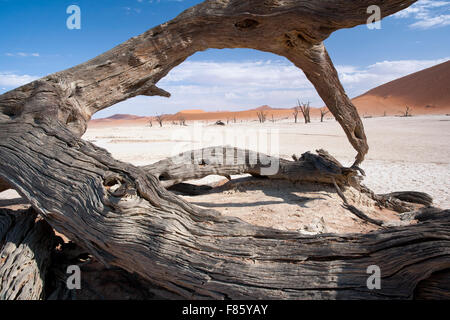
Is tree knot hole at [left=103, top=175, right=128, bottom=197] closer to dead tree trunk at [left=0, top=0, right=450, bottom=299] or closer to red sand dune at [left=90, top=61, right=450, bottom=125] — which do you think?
dead tree trunk at [left=0, top=0, right=450, bottom=299]

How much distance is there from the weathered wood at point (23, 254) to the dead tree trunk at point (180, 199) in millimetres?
348

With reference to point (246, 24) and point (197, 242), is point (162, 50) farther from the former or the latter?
point (197, 242)

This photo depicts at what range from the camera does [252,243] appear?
2.12 m

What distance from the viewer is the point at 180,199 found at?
8.07ft

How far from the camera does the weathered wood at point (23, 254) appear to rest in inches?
92.2

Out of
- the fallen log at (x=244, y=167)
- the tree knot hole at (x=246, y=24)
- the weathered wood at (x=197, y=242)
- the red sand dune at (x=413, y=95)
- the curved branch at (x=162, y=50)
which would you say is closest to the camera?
the weathered wood at (x=197, y=242)

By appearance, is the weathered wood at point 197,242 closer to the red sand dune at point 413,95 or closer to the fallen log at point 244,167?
the fallen log at point 244,167

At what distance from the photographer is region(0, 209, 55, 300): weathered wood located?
2342 mm

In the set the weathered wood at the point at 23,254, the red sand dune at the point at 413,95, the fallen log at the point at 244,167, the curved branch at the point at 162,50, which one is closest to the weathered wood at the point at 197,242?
the weathered wood at the point at 23,254

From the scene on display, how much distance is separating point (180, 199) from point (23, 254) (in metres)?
1.52
